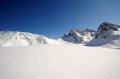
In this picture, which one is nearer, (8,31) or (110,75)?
(110,75)

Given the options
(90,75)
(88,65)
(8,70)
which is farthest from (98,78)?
(8,70)

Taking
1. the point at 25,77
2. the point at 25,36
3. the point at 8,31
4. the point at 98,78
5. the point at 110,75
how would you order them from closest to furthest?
the point at 25,77
the point at 98,78
the point at 110,75
the point at 8,31
the point at 25,36

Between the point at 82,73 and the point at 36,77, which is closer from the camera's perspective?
the point at 36,77

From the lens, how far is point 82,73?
4.91 meters

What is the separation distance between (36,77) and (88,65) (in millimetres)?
2855

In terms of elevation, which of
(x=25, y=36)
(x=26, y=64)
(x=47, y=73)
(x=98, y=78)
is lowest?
(x=98, y=78)

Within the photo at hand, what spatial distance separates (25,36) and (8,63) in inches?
4389

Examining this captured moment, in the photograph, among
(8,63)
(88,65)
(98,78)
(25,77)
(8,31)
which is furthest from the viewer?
(8,31)

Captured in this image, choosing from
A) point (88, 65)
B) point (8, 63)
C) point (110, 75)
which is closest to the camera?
point (110, 75)

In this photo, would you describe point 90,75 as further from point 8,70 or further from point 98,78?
point 8,70

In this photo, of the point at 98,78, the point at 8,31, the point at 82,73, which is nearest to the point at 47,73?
the point at 82,73

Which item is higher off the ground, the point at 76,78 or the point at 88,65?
the point at 88,65

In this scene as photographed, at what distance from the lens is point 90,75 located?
4.73 metres

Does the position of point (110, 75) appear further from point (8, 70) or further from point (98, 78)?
point (8, 70)
